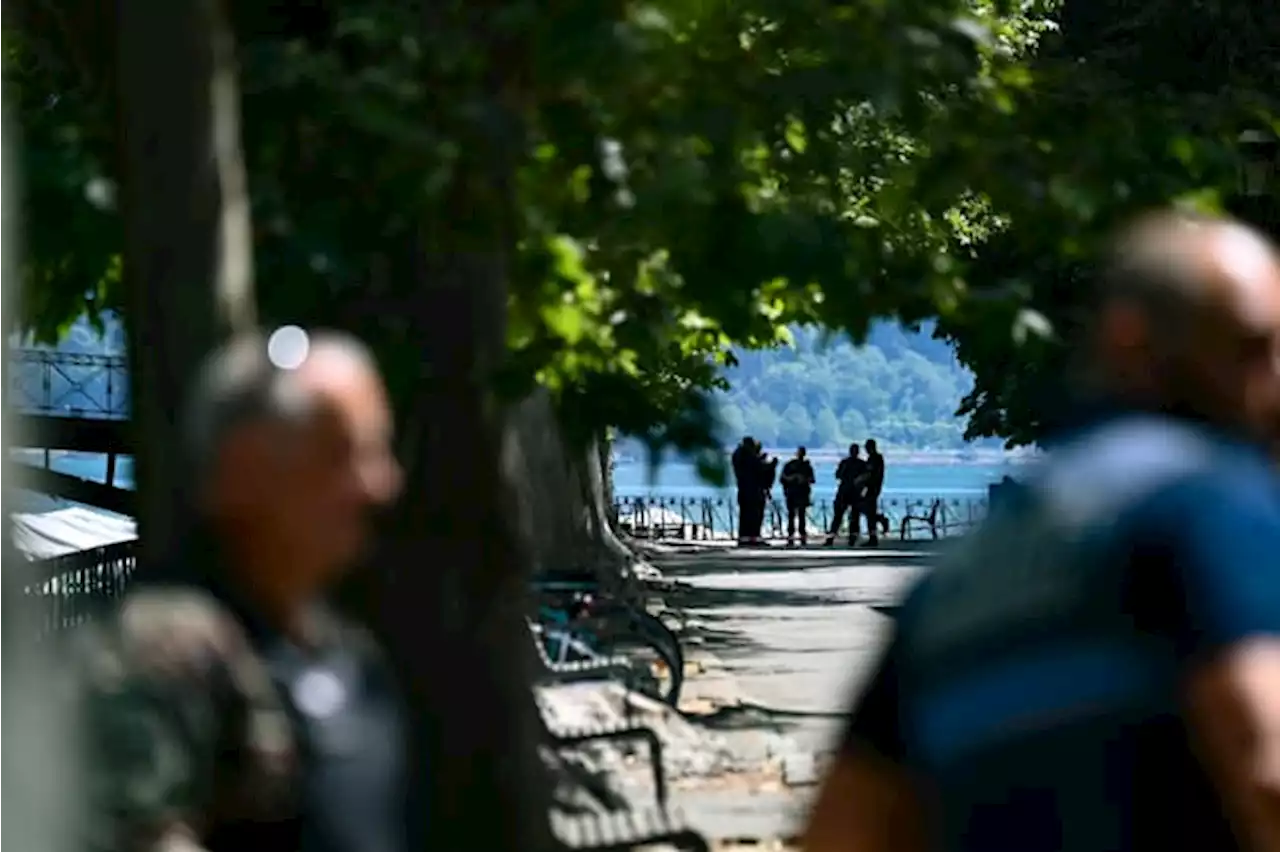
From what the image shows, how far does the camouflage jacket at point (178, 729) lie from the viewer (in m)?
2.84

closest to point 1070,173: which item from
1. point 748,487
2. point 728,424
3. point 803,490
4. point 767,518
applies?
point 728,424

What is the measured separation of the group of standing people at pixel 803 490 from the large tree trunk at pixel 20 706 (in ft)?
123

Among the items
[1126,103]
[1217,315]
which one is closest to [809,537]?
[1126,103]

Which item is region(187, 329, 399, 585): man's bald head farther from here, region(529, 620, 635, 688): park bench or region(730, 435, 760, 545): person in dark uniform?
region(730, 435, 760, 545): person in dark uniform

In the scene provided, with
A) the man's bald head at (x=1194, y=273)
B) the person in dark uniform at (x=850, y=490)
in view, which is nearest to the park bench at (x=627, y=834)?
the man's bald head at (x=1194, y=273)

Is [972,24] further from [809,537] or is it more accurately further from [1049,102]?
[809,537]

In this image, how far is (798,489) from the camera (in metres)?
43.3

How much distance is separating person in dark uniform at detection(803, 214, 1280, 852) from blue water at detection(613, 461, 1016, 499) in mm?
915

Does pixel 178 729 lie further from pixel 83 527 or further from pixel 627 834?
pixel 83 527

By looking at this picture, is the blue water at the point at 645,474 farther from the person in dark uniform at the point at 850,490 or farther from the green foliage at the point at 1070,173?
the person in dark uniform at the point at 850,490

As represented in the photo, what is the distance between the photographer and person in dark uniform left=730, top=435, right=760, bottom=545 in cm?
4050

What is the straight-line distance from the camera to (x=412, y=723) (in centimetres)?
702

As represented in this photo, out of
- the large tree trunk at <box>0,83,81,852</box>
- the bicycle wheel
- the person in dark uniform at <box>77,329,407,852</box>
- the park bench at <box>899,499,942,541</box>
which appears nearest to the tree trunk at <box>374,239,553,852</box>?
the person in dark uniform at <box>77,329,407,852</box>

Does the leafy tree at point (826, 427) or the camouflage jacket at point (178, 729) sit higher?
the camouflage jacket at point (178, 729)
